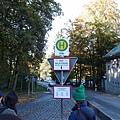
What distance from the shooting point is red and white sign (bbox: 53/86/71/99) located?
8.18 metres

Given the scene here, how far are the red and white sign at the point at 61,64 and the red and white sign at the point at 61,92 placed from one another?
605 millimetres

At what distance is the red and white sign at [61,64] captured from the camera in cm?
844

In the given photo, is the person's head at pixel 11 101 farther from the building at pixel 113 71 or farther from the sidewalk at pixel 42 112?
the building at pixel 113 71

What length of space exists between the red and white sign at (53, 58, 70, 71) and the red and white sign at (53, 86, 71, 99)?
0.61 meters

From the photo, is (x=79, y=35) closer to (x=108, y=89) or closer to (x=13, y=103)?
(x=108, y=89)

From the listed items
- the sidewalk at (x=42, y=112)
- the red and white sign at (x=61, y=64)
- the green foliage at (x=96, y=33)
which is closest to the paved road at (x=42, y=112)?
the sidewalk at (x=42, y=112)

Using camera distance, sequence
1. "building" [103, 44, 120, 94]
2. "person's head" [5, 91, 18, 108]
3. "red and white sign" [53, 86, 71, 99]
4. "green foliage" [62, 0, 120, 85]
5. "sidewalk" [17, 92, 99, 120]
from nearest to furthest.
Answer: "person's head" [5, 91, 18, 108] → "red and white sign" [53, 86, 71, 99] → "sidewalk" [17, 92, 99, 120] → "building" [103, 44, 120, 94] → "green foliage" [62, 0, 120, 85]

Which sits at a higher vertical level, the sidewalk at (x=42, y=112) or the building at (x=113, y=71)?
the building at (x=113, y=71)

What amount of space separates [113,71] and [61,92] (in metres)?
36.5

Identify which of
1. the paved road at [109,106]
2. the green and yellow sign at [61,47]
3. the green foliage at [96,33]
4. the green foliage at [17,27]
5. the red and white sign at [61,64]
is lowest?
the paved road at [109,106]

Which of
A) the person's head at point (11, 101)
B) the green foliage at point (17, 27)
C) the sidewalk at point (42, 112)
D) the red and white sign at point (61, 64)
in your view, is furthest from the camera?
the green foliage at point (17, 27)

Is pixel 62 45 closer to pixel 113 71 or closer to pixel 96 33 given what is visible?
pixel 113 71

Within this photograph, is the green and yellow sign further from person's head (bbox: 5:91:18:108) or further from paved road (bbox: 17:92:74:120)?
paved road (bbox: 17:92:74:120)

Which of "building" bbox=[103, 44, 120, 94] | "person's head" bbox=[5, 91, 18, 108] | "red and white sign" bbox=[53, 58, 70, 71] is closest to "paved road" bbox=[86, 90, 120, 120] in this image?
"red and white sign" bbox=[53, 58, 70, 71]
